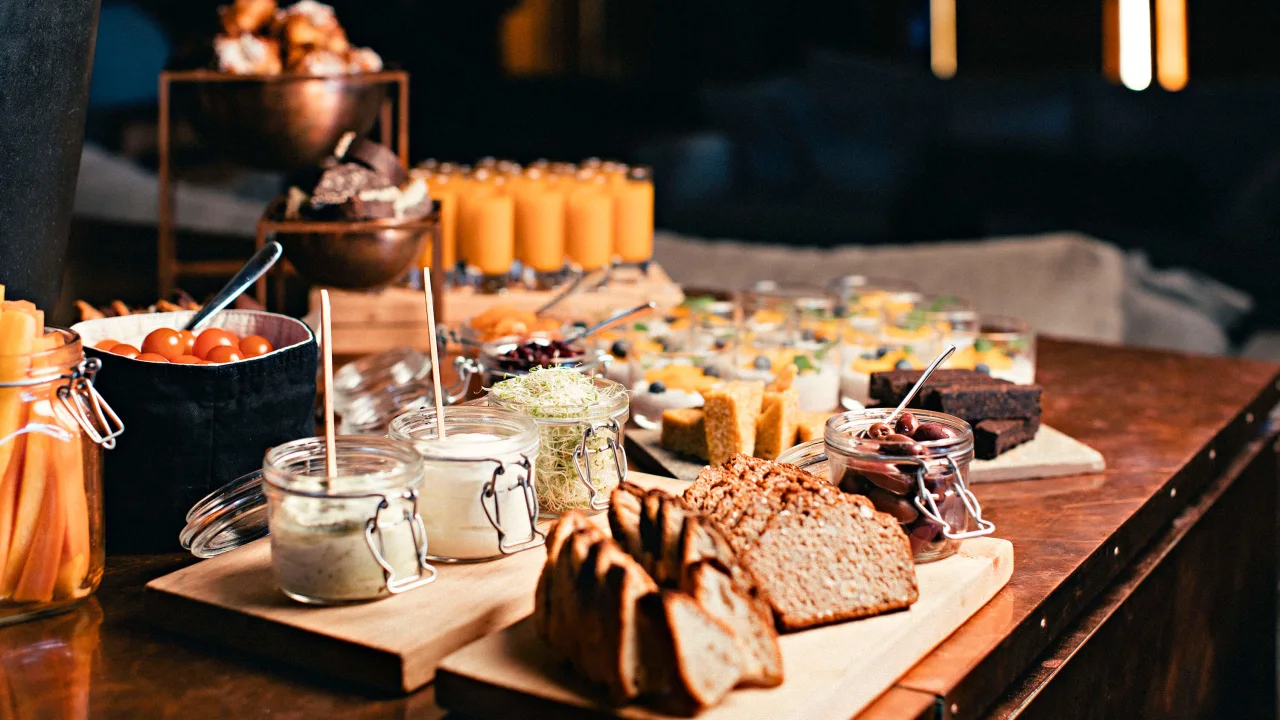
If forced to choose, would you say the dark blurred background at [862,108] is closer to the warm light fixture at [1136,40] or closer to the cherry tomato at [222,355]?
the warm light fixture at [1136,40]

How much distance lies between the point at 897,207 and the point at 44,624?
460 centimetres

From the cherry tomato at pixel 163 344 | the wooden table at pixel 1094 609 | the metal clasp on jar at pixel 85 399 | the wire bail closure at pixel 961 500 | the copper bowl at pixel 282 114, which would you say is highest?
the copper bowl at pixel 282 114

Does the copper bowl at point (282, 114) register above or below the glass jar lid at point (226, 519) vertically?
above

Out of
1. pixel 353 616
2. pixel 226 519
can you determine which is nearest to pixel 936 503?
pixel 353 616

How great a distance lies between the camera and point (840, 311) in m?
2.34

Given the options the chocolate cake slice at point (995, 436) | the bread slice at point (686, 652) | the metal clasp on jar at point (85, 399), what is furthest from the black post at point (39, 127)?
the chocolate cake slice at point (995, 436)

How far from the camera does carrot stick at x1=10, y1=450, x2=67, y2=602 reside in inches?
44.4

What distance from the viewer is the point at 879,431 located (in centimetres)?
129

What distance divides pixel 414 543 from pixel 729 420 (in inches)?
21.7

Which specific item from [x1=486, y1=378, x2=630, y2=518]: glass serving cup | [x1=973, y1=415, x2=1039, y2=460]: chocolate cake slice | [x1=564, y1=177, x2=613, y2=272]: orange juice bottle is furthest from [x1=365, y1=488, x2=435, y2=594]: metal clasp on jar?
[x1=564, y1=177, x2=613, y2=272]: orange juice bottle

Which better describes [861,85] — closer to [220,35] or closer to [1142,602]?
[220,35]

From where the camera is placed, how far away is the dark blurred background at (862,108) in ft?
15.0

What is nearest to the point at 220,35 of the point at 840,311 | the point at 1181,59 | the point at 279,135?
the point at 279,135

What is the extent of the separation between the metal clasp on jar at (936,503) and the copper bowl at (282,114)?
1.20m
